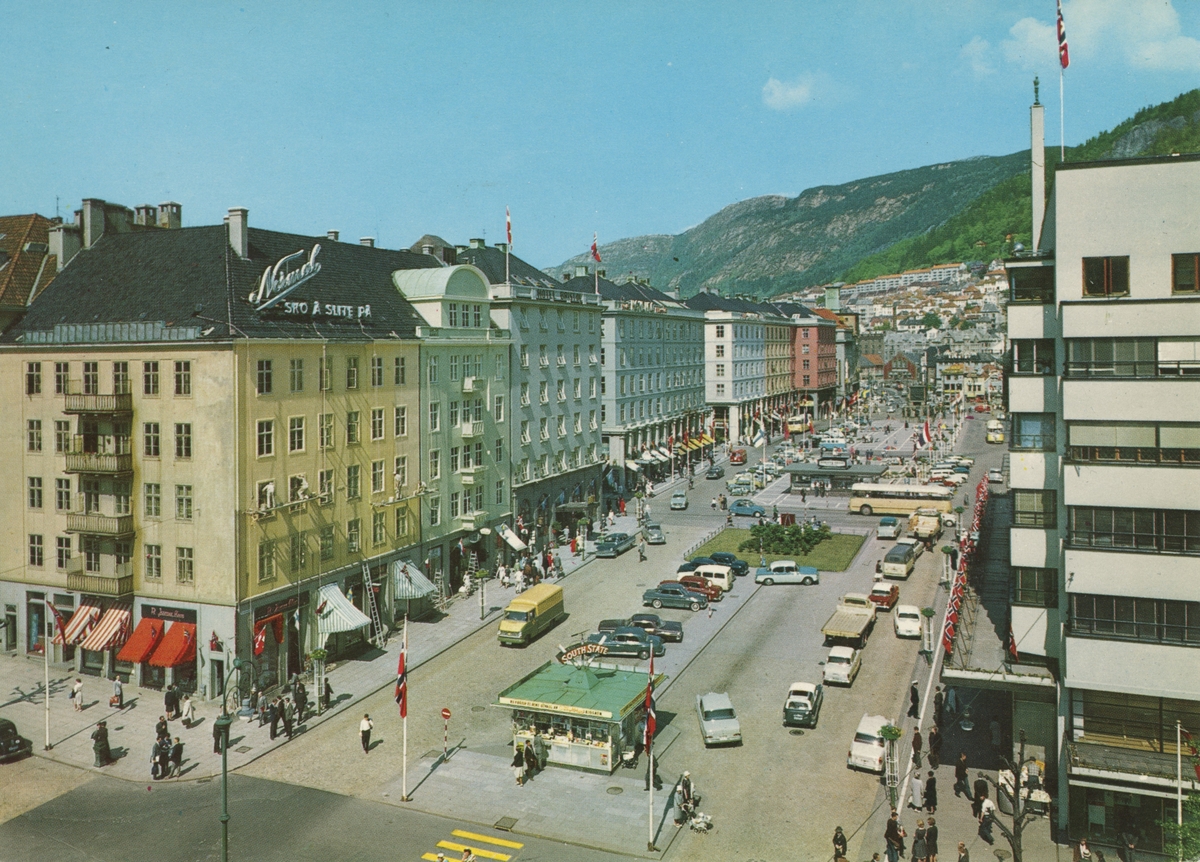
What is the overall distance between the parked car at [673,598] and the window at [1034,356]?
28.1 metres

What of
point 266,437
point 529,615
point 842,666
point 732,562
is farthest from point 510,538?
point 842,666

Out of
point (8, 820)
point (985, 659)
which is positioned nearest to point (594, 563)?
point (985, 659)

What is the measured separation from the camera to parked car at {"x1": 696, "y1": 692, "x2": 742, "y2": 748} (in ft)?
126

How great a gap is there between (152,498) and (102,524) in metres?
3.06

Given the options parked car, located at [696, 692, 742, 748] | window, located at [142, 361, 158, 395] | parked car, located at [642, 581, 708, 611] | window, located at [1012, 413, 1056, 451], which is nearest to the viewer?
window, located at [1012, 413, 1056, 451]

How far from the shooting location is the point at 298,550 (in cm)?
4834

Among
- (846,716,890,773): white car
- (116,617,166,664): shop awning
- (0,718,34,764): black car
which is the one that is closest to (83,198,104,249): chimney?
(116,617,166,664): shop awning

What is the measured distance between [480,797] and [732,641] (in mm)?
22779

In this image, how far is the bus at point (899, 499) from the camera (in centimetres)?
9169

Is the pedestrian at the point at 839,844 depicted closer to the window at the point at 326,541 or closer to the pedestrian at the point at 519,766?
the pedestrian at the point at 519,766

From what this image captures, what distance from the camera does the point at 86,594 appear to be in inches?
1911

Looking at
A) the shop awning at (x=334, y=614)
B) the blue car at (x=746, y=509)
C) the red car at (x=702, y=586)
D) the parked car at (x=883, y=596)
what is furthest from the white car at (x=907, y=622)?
the blue car at (x=746, y=509)

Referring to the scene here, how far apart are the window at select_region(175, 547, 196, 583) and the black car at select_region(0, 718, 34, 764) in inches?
380

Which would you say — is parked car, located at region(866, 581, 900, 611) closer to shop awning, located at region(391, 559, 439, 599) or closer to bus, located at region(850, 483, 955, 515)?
shop awning, located at region(391, 559, 439, 599)
